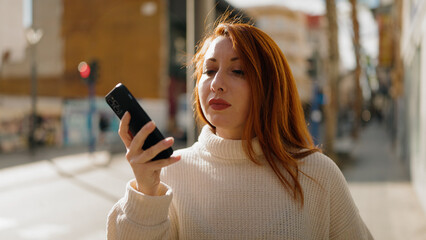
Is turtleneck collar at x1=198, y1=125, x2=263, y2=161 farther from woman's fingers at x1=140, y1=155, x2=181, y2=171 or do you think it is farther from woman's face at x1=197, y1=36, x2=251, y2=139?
woman's fingers at x1=140, y1=155, x2=181, y2=171

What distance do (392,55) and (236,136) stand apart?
68.2 feet

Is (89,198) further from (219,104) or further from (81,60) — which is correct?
(81,60)

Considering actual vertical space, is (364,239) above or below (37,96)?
above

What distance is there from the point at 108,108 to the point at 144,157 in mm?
22070

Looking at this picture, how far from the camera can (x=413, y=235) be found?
5.66 metres

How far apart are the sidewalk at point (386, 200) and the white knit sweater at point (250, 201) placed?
418cm

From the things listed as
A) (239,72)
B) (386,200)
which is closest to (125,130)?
(239,72)

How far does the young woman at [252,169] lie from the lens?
5.86 feet

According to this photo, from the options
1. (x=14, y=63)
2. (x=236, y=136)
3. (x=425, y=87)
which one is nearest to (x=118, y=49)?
(x=14, y=63)

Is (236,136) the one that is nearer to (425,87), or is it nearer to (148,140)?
(148,140)

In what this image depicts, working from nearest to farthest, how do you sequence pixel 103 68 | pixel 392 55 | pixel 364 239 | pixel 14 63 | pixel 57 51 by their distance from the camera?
1. pixel 364 239
2. pixel 14 63
3. pixel 392 55
4. pixel 57 51
5. pixel 103 68

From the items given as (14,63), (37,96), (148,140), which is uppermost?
(148,140)

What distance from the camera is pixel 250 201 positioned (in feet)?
5.98

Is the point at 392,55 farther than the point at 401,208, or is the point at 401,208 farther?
the point at 392,55
